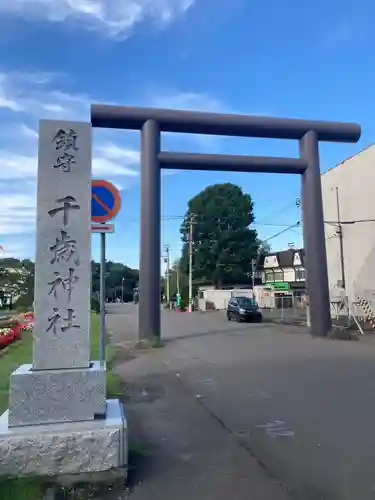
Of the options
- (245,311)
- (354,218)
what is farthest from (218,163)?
(245,311)

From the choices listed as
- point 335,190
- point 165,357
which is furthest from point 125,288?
point 165,357

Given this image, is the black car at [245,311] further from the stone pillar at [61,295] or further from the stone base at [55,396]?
the stone base at [55,396]

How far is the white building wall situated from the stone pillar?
1959cm

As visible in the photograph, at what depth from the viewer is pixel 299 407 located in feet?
19.6

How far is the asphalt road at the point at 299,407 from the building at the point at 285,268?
38.8 metres

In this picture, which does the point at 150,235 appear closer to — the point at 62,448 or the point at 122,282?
the point at 62,448

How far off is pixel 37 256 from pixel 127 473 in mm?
1920

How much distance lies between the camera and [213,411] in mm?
5934

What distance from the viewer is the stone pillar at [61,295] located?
365 centimetres

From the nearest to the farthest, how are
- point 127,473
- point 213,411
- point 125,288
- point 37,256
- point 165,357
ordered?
point 127,473
point 37,256
point 213,411
point 165,357
point 125,288

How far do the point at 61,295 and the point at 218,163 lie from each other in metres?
12.0

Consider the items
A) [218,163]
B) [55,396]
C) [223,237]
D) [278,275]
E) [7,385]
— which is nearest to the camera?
[55,396]

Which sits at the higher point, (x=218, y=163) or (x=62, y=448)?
(x=218, y=163)

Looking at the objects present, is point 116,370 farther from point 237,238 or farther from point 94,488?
point 237,238
